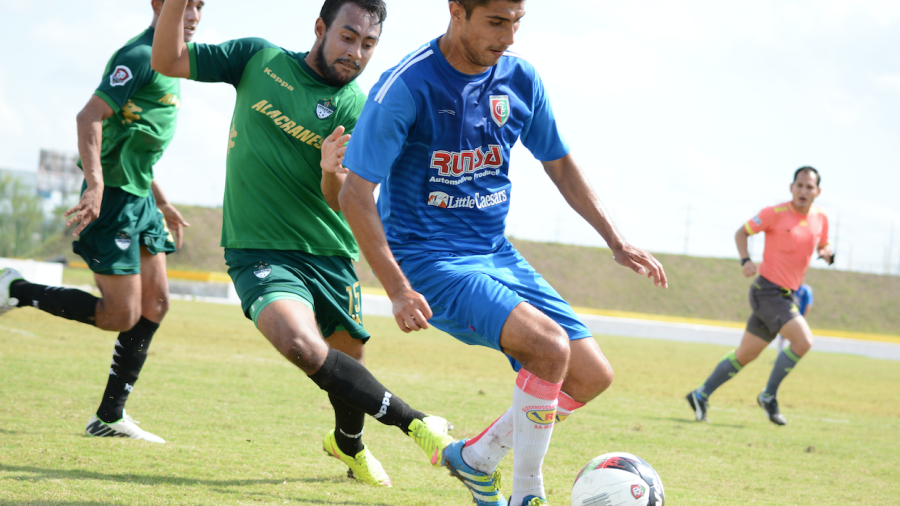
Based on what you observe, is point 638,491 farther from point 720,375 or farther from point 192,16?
point 720,375

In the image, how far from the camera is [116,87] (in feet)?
15.6

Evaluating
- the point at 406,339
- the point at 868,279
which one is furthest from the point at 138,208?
the point at 868,279

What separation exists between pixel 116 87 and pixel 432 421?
291 cm

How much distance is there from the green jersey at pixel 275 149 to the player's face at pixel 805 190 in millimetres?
6379

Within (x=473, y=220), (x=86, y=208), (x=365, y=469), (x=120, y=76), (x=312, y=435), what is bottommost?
(x=312, y=435)

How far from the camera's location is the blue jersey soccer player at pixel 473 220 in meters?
3.16

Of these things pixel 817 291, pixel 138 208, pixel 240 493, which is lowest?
pixel 817 291

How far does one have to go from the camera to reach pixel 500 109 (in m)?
3.54

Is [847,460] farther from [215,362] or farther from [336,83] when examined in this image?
[215,362]

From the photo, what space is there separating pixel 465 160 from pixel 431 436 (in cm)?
130

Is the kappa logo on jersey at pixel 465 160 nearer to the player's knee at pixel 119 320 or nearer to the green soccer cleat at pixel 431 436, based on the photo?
the green soccer cleat at pixel 431 436

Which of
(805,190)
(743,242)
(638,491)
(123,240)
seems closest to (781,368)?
(743,242)

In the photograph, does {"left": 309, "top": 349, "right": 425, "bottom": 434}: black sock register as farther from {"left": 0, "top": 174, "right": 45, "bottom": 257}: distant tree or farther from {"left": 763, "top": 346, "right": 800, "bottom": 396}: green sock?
{"left": 0, "top": 174, "right": 45, "bottom": 257}: distant tree

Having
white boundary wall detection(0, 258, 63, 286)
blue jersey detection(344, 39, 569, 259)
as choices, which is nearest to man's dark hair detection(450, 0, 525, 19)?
blue jersey detection(344, 39, 569, 259)
